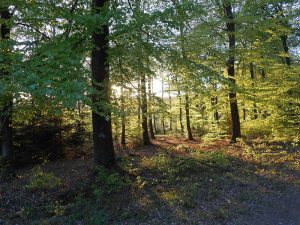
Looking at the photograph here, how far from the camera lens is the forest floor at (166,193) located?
7547 millimetres

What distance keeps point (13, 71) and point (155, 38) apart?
6.00 meters

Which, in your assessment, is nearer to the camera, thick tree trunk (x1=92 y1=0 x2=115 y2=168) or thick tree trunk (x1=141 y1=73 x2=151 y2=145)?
thick tree trunk (x1=92 y1=0 x2=115 y2=168)

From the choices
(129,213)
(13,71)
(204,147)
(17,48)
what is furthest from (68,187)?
(204,147)

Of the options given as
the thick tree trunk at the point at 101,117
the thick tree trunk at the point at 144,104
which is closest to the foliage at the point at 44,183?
the thick tree trunk at the point at 101,117

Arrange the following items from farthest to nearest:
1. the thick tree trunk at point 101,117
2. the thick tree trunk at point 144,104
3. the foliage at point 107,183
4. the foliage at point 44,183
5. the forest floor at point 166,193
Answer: the thick tree trunk at point 144,104 < the thick tree trunk at point 101,117 < the foliage at point 44,183 < the foliage at point 107,183 < the forest floor at point 166,193

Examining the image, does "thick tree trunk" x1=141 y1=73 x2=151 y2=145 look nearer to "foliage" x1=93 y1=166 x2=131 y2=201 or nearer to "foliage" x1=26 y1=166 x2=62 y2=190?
"foliage" x1=93 y1=166 x2=131 y2=201

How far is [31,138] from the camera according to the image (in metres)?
14.5

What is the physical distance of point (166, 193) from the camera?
8953 millimetres

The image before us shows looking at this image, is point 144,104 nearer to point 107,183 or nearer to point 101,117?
point 101,117

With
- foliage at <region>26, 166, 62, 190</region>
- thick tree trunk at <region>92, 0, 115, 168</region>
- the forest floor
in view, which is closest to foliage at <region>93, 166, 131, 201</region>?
the forest floor

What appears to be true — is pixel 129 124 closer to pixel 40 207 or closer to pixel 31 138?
pixel 31 138

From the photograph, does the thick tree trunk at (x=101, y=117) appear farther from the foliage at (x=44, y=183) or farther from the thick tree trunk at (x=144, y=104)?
the thick tree trunk at (x=144, y=104)

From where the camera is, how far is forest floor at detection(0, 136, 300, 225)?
7.55 metres

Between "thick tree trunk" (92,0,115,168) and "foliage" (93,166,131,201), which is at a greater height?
"thick tree trunk" (92,0,115,168)
